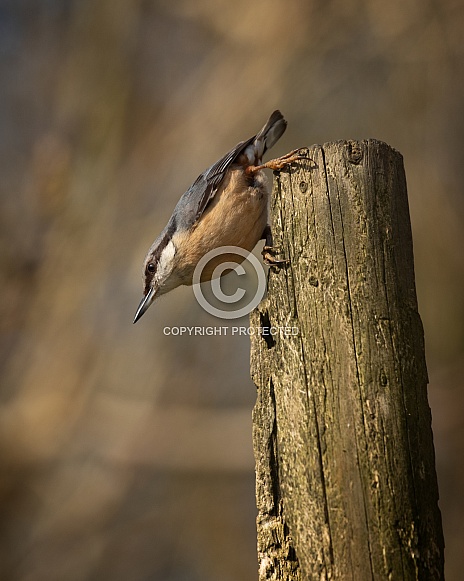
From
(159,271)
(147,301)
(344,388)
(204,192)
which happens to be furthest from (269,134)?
(344,388)

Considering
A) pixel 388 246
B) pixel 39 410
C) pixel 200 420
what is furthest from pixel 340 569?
pixel 39 410

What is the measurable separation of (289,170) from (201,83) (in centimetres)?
392

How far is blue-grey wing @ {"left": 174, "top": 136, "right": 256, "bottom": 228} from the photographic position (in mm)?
3322

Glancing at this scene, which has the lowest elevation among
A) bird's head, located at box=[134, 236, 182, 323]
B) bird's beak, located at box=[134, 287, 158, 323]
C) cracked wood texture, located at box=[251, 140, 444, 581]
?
cracked wood texture, located at box=[251, 140, 444, 581]

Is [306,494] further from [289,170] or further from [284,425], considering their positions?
[289,170]

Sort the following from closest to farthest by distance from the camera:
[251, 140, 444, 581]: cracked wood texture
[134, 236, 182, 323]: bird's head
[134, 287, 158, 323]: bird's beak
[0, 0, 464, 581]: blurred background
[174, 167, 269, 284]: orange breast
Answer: [251, 140, 444, 581]: cracked wood texture, [174, 167, 269, 284]: orange breast, [134, 236, 182, 323]: bird's head, [134, 287, 158, 323]: bird's beak, [0, 0, 464, 581]: blurred background

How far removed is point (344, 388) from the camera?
197 cm

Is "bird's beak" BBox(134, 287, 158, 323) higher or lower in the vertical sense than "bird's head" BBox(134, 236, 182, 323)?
lower

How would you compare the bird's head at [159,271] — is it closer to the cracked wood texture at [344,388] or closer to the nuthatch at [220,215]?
the nuthatch at [220,215]

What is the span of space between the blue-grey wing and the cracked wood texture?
1146mm

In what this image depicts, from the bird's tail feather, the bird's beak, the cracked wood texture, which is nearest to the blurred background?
the bird's beak

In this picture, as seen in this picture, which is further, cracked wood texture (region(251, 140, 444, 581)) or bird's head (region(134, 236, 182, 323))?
bird's head (region(134, 236, 182, 323))

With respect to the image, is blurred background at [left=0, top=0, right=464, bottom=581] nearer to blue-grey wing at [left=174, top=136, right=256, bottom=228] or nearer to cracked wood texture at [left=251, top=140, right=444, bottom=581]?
blue-grey wing at [left=174, top=136, right=256, bottom=228]

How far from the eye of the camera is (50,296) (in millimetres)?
5840
